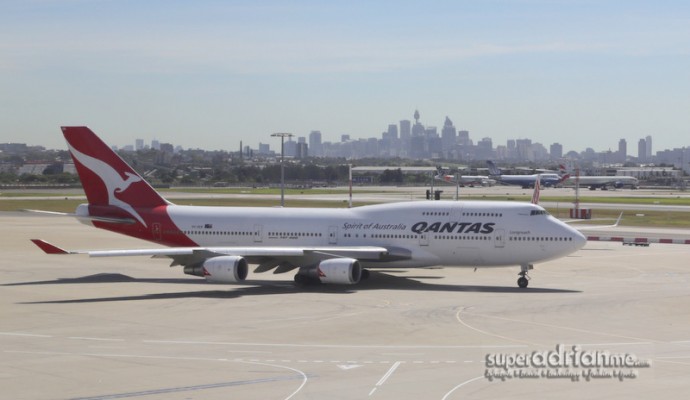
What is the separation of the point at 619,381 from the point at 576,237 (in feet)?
70.8

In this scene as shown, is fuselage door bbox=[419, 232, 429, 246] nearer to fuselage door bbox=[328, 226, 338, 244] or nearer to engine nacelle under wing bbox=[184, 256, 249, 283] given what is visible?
fuselage door bbox=[328, 226, 338, 244]

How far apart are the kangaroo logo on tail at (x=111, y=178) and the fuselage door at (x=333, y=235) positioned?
11178 mm

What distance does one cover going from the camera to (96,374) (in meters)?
26.4

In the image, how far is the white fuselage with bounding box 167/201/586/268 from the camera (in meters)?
47.0

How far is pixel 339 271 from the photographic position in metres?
45.1

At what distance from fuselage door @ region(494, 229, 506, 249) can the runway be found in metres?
2.10

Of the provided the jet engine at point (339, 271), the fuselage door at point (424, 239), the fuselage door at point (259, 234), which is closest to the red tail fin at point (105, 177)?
the fuselage door at point (259, 234)

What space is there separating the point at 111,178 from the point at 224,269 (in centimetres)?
1251

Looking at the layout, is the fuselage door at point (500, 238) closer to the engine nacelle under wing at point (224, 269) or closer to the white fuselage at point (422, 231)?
the white fuselage at point (422, 231)

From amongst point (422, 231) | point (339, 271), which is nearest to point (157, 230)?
point (339, 271)

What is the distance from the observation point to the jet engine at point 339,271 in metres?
45.1

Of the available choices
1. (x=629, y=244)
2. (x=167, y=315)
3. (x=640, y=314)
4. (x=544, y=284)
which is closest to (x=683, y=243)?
(x=629, y=244)

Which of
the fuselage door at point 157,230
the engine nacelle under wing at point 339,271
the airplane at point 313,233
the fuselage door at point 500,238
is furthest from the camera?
the fuselage door at point 157,230

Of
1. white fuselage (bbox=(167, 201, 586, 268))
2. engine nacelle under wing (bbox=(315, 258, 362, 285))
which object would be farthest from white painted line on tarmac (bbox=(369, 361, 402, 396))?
white fuselage (bbox=(167, 201, 586, 268))
